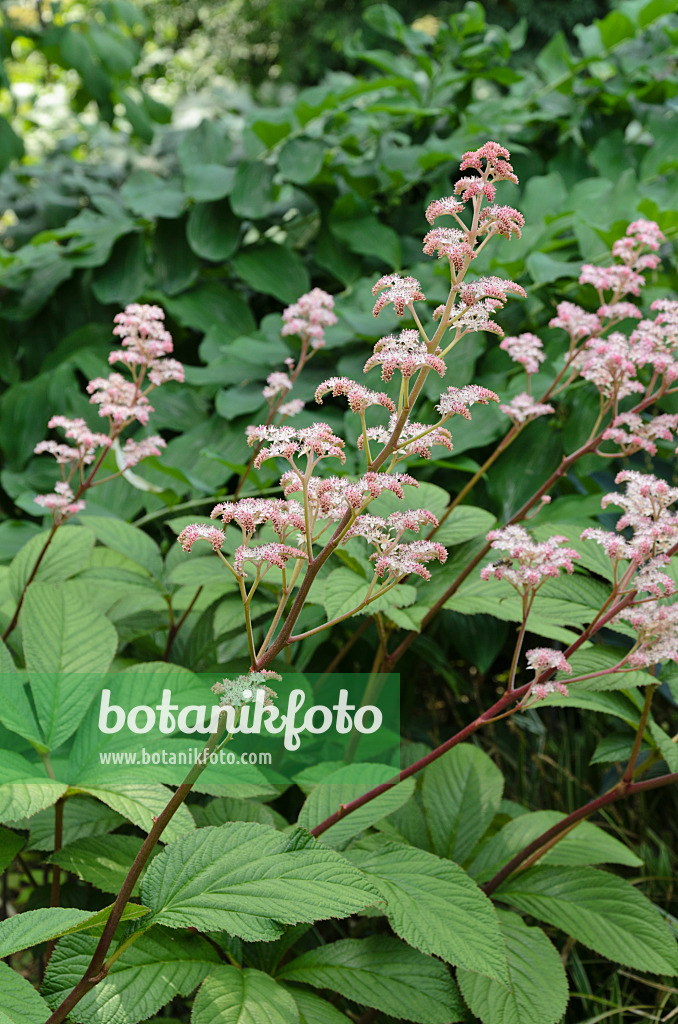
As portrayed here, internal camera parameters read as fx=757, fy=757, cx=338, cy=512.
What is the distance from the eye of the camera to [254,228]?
79.5 inches

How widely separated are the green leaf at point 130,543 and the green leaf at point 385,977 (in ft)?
1.87

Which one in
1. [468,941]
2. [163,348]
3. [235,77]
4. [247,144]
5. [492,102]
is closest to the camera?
[468,941]

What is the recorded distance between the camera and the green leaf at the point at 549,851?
933mm

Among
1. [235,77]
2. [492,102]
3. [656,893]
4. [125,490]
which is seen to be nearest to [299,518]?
[656,893]

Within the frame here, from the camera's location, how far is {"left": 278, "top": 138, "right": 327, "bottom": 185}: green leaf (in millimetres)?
1769

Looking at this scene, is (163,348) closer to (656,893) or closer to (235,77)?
(656,893)

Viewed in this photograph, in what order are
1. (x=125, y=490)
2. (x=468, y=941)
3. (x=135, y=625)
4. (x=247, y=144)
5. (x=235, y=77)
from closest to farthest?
(x=468, y=941) → (x=135, y=625) → (x=125, y=490) → (x=247, y=144) → (x=235, y=77)

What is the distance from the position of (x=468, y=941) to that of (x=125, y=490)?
1.15 metres

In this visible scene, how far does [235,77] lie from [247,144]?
5376 mm

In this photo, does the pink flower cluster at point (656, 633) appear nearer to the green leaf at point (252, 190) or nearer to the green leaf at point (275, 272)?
the green leaf at point (275, 272)

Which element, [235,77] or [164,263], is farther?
[235,77]

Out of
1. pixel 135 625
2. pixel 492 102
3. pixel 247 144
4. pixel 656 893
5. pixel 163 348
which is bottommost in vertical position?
pixel 656 893

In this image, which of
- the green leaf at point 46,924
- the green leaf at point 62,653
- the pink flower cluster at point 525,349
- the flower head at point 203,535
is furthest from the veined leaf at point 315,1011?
the pink flower cluster at point 525,349

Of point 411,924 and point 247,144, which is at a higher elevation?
point 247,144
